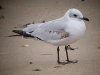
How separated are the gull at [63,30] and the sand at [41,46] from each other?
383 mm

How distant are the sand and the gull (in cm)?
38

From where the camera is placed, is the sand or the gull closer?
the sand

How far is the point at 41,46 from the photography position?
346 inches

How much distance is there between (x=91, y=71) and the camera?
727 cm

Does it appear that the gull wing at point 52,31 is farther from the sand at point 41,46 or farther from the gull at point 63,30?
the sand at point 41,46

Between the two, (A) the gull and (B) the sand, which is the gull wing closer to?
(A) the gull

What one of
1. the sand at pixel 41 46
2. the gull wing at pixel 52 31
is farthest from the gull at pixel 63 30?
the sand at pixel 41 46

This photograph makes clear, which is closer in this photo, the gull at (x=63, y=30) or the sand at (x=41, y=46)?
the sand at (x=41, y=46)

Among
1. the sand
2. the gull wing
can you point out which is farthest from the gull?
the sand

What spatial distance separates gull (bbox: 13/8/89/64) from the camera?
25.1 feet

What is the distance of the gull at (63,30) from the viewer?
7.65m

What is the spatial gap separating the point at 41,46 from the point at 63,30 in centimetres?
122

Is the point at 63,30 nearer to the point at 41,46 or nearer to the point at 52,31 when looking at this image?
the point at 52,31

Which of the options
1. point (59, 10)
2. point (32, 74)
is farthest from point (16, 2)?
point (32, 74)
